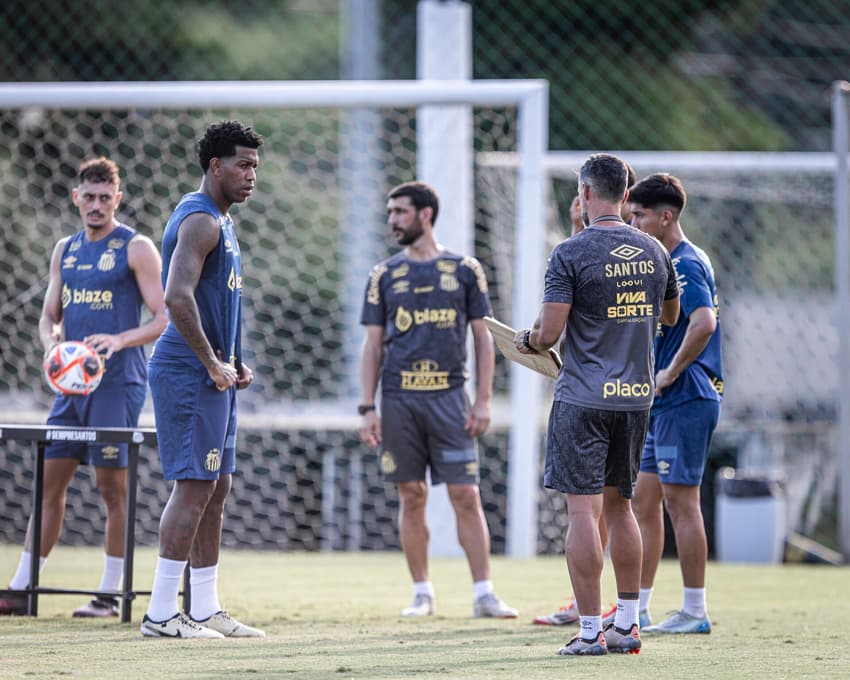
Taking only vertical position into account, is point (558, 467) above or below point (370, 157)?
below

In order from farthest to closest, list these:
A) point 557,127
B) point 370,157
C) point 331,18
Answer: point 331,18 → point 557,127 → point 370,157

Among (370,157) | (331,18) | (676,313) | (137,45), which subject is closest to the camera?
(676,313)

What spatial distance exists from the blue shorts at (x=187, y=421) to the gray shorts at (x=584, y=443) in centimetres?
152

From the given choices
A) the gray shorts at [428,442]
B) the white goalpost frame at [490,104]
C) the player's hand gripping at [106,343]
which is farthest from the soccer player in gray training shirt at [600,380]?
the white goalpost frame at [490,104]

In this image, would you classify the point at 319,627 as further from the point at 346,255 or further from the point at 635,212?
the point at 346,255

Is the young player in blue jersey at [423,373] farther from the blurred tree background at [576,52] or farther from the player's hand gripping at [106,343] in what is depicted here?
the blurred tree background at [576,52]

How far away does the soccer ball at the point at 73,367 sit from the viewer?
6.76 m

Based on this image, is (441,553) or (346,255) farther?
(346,255)

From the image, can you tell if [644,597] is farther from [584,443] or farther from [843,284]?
→ [843,284]

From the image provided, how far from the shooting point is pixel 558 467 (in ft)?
17.6

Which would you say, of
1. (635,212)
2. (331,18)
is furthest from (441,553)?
(331,18)

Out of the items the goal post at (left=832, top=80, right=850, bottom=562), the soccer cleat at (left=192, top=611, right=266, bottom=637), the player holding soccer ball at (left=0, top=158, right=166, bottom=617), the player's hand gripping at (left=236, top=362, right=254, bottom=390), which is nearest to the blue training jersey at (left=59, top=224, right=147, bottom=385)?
the player holding soccer ball at (left=0, top=158, right=166, bottom=617)

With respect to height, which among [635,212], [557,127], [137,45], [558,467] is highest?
[137,45]

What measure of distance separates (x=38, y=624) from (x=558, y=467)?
110 inches
